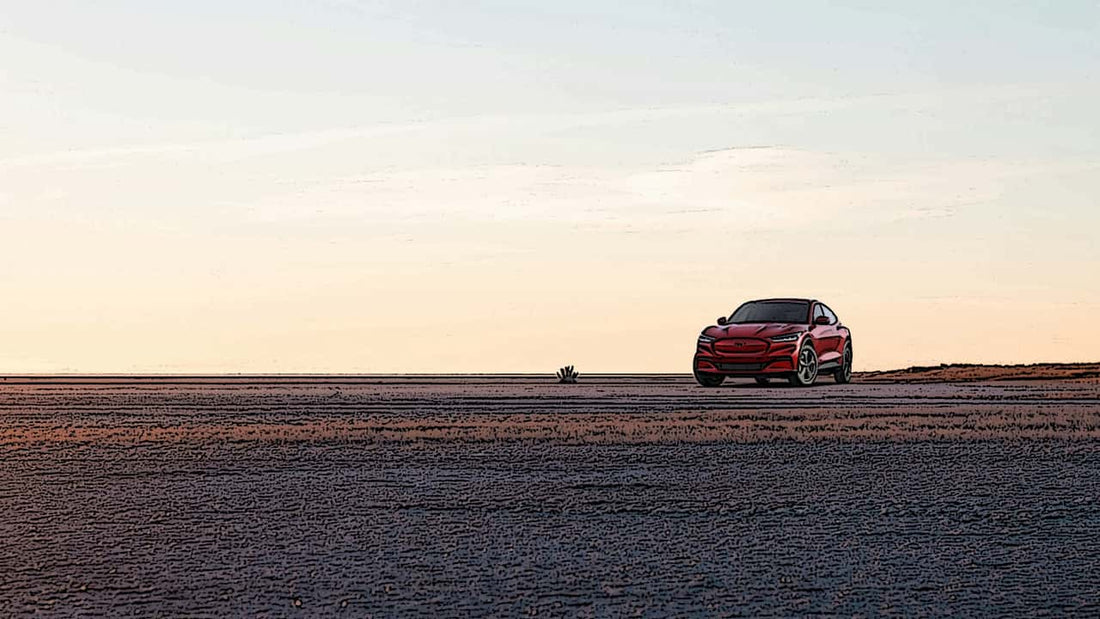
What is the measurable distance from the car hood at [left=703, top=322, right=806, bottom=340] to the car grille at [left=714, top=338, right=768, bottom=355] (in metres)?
0.09

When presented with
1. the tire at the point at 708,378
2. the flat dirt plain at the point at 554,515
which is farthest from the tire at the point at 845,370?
the flat dirt plain at the point at 554,515

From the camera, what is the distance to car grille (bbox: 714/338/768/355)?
91.7 ft

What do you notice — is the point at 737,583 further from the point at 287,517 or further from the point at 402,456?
the point at 402,456

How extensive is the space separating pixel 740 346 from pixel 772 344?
0.64 metres

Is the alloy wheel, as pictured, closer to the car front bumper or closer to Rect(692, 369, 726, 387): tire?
the car front bumper

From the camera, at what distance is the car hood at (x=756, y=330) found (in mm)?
28000

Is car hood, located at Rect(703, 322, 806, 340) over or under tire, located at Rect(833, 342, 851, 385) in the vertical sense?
over

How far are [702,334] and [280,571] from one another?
A: 22031mm

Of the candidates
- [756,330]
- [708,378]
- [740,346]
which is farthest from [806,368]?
[708,378]

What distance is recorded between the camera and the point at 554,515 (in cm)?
Answer: 921

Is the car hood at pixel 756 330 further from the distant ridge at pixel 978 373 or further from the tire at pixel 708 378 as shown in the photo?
the distant ridge at pixel 978 373

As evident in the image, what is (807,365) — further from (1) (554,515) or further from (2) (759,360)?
(1) (554,515)

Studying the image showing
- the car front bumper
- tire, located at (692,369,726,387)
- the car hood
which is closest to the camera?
the car front bumper

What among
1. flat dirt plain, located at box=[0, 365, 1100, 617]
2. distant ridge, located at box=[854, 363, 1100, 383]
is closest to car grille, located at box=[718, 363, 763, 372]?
distant ridge, located at box=[854, 363, 1100, 383]
